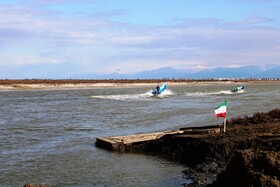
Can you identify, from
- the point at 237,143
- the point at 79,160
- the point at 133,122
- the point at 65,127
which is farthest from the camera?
the point at 133,122

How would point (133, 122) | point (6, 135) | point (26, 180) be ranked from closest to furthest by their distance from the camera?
point (26, 180), point (6, 135), point (133, 122)

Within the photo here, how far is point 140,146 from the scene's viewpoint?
20.5 metres

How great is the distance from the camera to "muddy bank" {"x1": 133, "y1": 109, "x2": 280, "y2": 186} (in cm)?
1013

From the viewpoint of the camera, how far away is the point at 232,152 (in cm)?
1641

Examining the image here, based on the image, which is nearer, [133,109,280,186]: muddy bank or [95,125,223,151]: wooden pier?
[133,109,280,186]: muddy bank

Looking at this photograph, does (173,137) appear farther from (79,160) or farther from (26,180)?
(26,180)

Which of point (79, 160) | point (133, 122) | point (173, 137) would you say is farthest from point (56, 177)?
point (133, 122)

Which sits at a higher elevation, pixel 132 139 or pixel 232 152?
pixel 232 152

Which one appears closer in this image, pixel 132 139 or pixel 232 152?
pixel 232 152

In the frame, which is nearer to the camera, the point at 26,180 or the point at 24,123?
the point at 26,180

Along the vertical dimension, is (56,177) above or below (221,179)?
below

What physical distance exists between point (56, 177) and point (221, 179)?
21.7ft

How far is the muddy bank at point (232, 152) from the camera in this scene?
33.2 ft

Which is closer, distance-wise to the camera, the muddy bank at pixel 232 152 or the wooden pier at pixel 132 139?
the muddy bank at pixel 232 152
